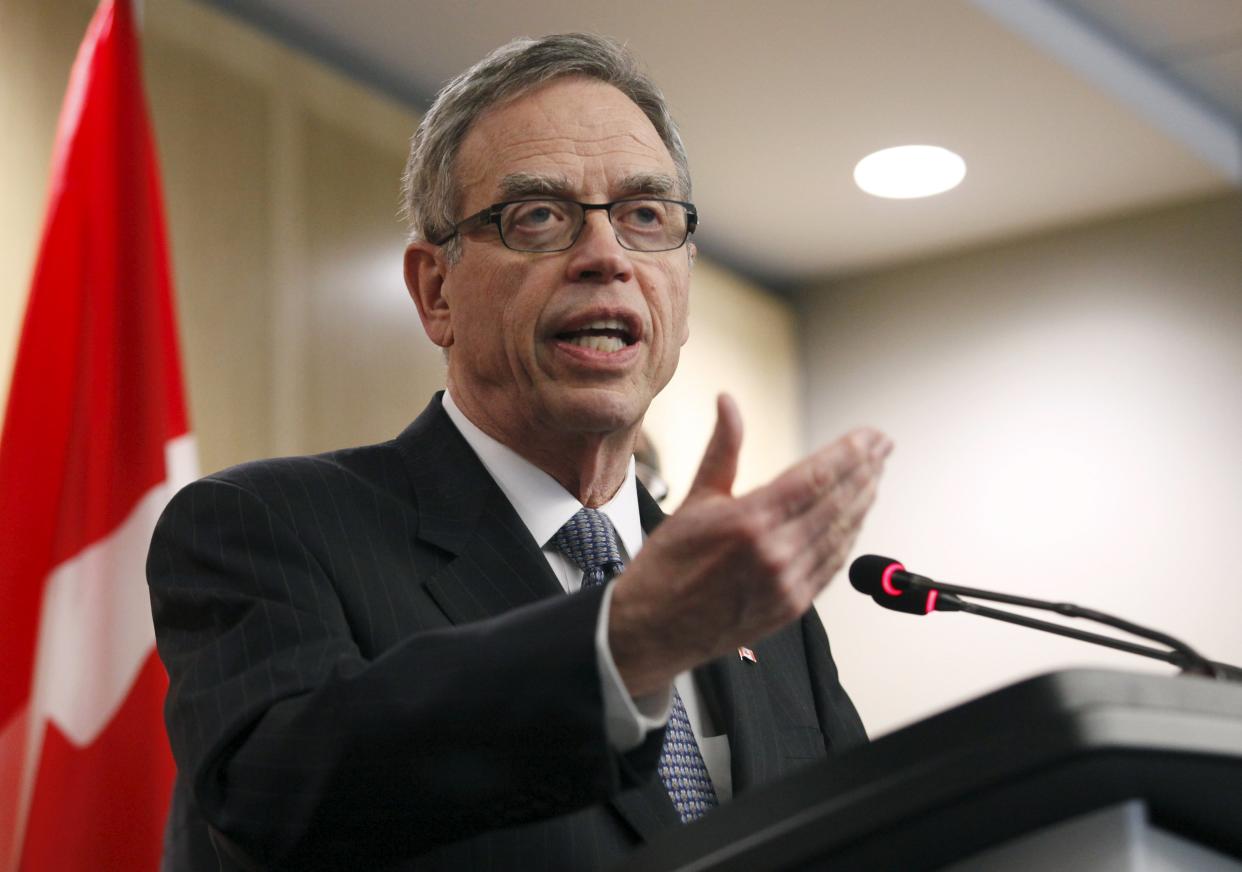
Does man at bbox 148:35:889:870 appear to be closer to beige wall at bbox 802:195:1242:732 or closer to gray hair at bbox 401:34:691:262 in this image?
gray hair at bbox 401:34:691:262

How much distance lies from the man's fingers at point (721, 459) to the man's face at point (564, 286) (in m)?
0.72

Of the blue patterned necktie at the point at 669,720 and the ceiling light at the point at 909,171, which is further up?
the ceiling light at the point at 909,171

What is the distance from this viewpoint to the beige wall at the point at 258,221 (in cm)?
288

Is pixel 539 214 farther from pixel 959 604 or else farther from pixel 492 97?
pixel 959 604

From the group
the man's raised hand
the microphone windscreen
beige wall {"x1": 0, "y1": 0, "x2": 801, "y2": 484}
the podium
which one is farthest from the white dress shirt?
beige wall {"x1": 0, "y1": 0, "x2": 801, "y2": 484}

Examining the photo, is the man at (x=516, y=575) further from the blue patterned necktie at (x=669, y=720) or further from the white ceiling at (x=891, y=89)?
the white ceiling at (x=891, y=89)

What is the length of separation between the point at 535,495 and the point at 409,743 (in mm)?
696

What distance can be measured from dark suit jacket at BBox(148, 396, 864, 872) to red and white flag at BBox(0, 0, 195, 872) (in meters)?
1.03

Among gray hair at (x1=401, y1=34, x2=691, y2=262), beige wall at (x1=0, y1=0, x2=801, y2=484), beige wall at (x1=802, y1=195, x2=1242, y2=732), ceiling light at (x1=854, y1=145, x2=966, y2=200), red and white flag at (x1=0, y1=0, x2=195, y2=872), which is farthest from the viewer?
beige wall at (x1=802, y1=195, x2=1242, y2=732)

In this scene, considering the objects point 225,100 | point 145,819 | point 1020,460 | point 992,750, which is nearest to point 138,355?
point 145,819

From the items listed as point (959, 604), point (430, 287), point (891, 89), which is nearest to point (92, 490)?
point (430, 287)

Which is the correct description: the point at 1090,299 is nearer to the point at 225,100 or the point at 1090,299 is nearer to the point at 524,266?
the point at 225,100

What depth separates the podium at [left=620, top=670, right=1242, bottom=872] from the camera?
0.64 meters

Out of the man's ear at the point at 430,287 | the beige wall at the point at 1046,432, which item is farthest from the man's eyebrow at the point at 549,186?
the beige wall at the point at 1046,432
